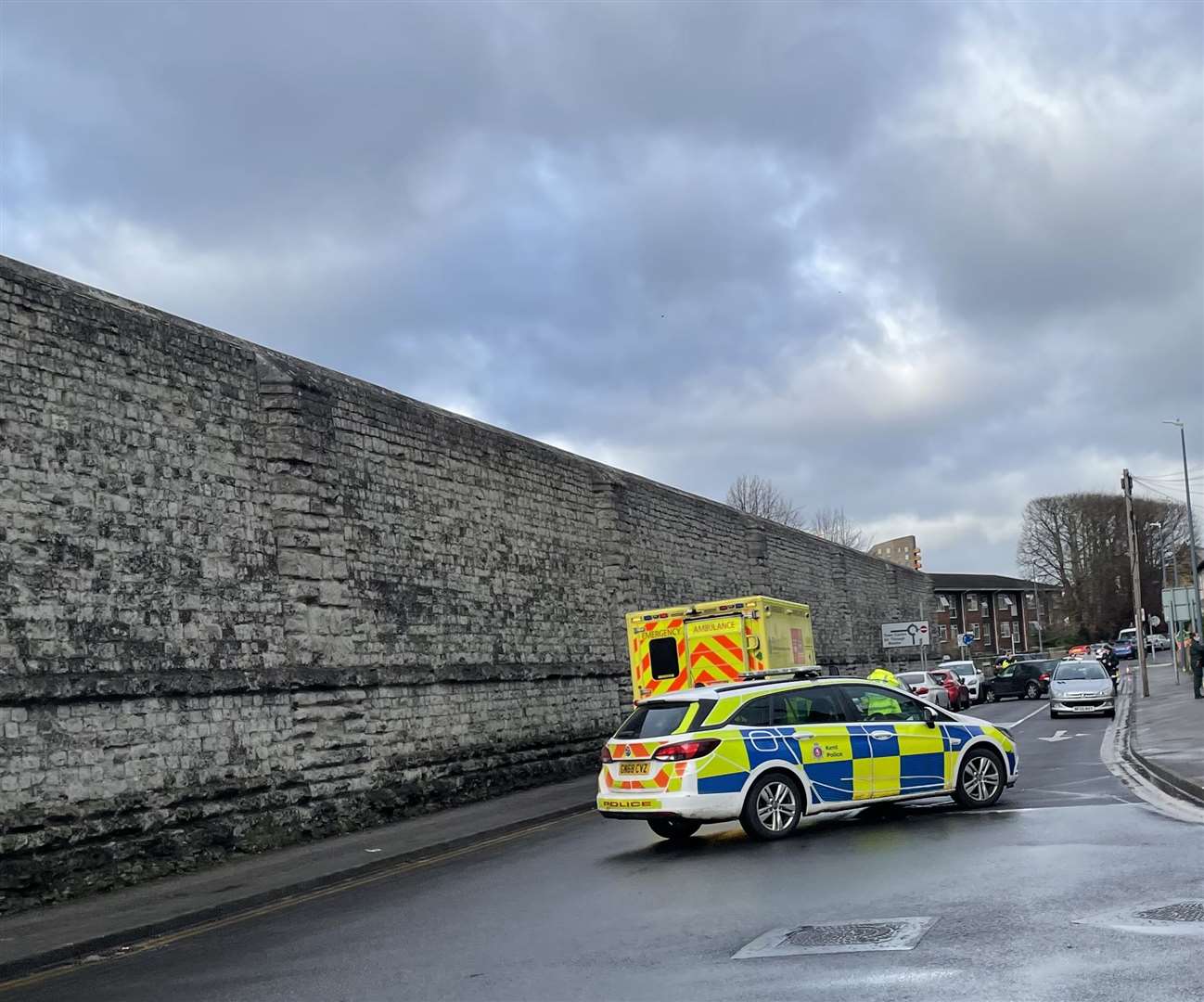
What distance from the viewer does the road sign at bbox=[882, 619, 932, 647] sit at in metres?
46.4

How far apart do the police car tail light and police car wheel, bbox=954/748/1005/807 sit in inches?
124

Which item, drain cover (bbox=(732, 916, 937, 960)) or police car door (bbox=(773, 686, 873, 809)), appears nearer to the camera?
drain cover (bbox=(732, 916, 937, 960))

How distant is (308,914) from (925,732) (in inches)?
262

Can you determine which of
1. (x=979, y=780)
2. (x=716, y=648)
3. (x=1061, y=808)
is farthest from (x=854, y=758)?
(x=716, y=648)

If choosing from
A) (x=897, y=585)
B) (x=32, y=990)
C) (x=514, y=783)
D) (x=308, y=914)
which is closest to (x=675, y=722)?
(x=308, y=914)

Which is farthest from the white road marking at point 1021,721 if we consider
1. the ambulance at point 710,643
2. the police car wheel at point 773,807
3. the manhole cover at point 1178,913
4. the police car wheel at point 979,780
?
A: the manhole cover at point 1178,913

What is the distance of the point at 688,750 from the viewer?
490 inches

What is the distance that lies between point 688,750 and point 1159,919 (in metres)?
5.63

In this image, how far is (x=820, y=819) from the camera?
14203mm

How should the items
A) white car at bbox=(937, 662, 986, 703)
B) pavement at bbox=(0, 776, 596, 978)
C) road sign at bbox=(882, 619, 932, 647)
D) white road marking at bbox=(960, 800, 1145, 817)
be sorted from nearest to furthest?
1. pavement at bbox=(0, 776, 596, 978)
2. white road marking at bbox=(960, 800, 1145, 817)
3. road sign at bbox=(882, 619, 932, 647)
4. white car at bbox=(937, 662, 986, 703)

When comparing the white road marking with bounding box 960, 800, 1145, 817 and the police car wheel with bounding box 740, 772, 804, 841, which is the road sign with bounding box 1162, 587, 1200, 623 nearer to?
the white road marking with bounding box 960, 800, 1145, 817

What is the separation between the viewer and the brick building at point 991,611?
97062mm

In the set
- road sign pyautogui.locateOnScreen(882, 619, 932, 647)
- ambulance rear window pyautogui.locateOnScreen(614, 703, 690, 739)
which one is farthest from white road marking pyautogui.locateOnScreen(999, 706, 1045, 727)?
ambulance rear window pyautogui.locateOnScreen(614, 703, 690, 739)

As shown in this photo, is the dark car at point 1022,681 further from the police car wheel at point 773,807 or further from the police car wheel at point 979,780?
the police car wheel at point 773,807
